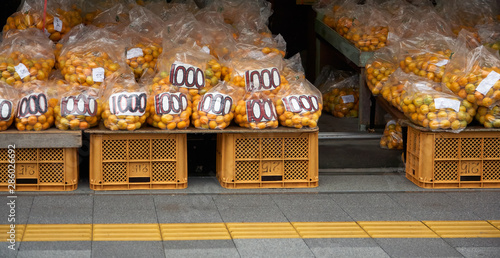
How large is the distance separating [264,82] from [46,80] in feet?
7.07

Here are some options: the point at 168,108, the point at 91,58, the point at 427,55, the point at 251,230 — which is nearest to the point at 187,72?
the point at 168,108

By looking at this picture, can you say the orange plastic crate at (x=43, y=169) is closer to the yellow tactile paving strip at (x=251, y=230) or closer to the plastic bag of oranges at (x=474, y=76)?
the yellow tactile paving strip at (x=251, y=230)

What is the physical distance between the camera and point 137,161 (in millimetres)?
6113

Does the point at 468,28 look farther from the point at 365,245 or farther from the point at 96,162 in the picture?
the point at 96,162

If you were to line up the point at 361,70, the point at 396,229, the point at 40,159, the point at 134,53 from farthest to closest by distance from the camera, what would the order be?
1. the point at 361,70
2. the point at 134,53
3. the point at 40,159
4. the point at 396,229

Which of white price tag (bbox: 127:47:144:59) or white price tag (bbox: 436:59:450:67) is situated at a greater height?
white price tag (bbox: 127:47:144:59)

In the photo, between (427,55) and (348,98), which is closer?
(427,55)

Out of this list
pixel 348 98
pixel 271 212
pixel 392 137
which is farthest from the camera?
pixel 348 98

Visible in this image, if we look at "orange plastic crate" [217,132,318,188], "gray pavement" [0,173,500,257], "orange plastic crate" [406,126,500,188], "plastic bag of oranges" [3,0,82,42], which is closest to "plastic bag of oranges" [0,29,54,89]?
"plastic bag of oranges" [3,0,82,42]

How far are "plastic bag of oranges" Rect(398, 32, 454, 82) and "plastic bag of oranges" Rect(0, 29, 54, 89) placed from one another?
3.83 meters

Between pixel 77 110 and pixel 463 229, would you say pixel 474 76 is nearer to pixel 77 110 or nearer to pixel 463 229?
pixel 463 229

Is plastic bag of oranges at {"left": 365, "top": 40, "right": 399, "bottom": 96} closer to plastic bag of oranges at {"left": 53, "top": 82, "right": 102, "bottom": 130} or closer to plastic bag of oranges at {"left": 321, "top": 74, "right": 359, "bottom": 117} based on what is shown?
plastic bag of oranges at {"left": 321, "top": 74, "right": 359, "bottom": 117}

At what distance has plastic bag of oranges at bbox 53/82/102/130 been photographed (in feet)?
19.6

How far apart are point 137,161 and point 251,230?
1507 millimetres
